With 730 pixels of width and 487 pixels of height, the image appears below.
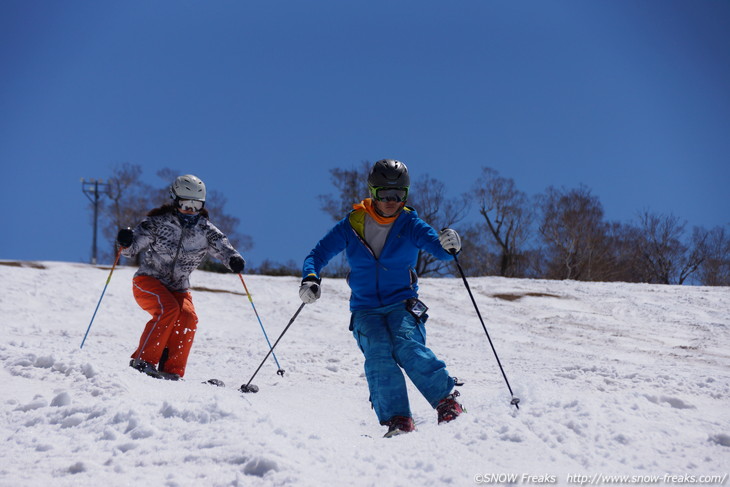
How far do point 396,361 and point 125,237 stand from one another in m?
3.02

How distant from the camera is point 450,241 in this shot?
3.96 m

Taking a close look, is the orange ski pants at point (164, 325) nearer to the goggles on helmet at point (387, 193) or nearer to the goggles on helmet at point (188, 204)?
the goggles on helmet at point (188, 204)

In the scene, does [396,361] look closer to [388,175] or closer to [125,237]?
[388,175]

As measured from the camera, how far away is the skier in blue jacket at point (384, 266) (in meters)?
3.76

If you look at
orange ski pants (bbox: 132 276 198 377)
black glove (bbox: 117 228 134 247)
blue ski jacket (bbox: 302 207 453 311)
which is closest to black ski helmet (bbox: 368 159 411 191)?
blue ski jacket (bbox: 302 207 453 311)

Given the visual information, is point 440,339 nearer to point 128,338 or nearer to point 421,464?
point 128,338

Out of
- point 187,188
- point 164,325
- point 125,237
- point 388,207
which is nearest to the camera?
point 388,207

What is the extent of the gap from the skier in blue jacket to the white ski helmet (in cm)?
189

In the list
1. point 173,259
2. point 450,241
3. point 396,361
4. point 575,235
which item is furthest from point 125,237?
point 575,235

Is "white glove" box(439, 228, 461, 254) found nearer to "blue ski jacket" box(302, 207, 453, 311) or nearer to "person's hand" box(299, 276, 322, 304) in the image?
"blue ski jacket" box(302, 207, 453, 311)

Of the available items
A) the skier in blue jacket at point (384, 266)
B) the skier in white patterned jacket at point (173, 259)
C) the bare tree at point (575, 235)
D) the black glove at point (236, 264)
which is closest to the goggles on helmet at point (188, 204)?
the skier in white patterned jacket at point (173, 259)

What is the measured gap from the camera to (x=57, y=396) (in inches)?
121

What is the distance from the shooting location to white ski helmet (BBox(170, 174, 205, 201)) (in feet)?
18.3

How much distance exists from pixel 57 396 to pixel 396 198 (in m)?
2.35
